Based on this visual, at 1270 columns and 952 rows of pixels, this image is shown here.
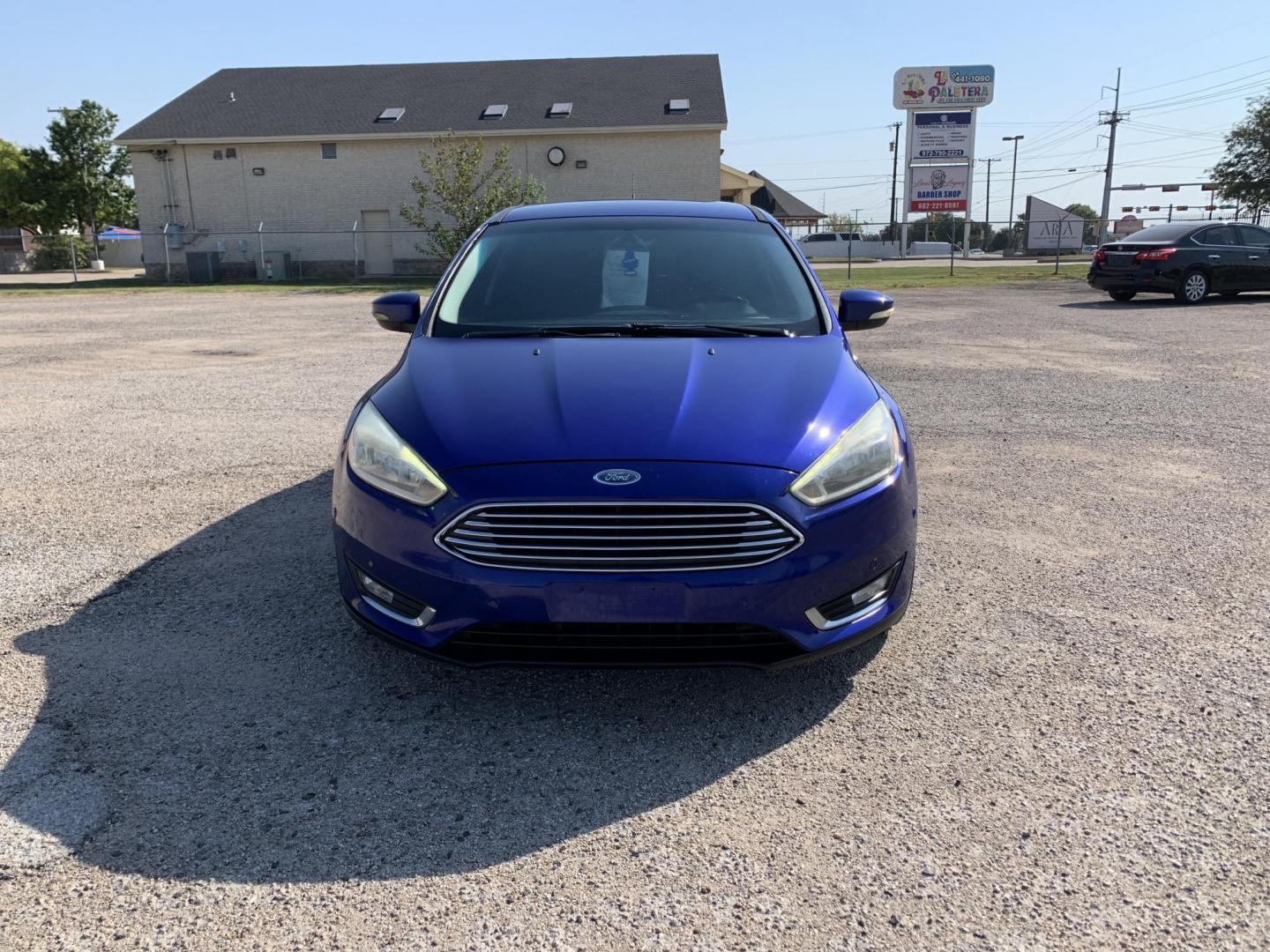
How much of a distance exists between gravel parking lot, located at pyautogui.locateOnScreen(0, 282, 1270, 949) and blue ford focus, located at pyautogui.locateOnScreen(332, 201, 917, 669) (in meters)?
0.34

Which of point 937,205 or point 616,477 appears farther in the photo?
point 937,205

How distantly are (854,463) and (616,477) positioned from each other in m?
0.74

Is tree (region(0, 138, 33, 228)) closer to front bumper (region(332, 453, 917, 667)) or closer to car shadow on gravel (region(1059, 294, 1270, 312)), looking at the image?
car shadow on gravel (region(1059, 294, 1270, 312))

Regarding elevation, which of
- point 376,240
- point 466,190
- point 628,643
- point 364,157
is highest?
point 364,157

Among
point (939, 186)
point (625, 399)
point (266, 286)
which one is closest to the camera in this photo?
point (625, 399)

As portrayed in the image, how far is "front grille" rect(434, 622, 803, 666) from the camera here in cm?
266

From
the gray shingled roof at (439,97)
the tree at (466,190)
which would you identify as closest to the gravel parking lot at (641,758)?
the tree at (466,190)

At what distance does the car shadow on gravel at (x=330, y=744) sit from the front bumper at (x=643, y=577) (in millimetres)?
287

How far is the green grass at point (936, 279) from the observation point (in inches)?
1035

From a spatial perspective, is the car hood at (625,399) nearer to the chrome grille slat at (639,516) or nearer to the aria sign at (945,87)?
the chrome grille slat at (639,516)

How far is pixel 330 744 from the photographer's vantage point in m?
2.77

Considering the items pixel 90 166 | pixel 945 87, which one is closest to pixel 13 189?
pixel 90 166

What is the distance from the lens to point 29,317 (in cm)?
1777

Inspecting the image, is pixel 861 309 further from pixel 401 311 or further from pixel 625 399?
pixel 401 311
